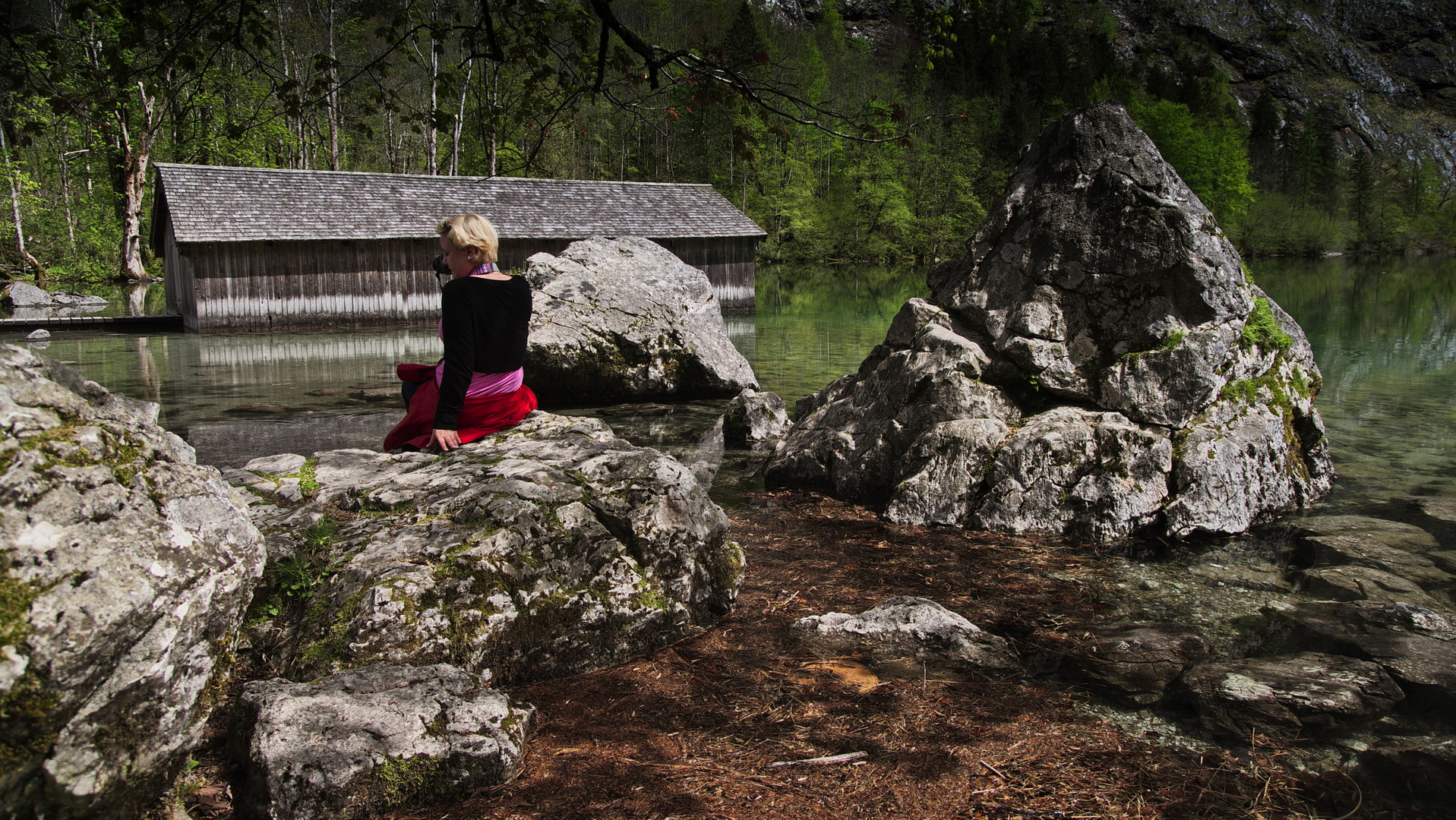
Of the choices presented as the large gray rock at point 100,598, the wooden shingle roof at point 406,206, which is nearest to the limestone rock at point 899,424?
the large gray rock at point 100,598

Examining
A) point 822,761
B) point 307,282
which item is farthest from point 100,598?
point 307,282

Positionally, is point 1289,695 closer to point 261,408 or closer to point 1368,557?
point 1368,557

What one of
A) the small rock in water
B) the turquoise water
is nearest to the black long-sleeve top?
the turquoise water

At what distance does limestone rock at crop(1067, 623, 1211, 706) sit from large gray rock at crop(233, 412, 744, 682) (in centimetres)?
192

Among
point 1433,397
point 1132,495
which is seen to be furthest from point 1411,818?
point 1433,397

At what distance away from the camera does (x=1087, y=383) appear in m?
7.39

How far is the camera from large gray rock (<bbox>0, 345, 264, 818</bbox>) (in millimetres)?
2074

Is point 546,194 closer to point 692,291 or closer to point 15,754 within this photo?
point 692,291

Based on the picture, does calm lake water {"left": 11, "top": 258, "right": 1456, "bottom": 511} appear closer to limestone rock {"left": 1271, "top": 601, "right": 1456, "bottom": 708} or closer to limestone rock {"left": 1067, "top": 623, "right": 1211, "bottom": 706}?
limestone rock {"left": 1271, "top": 601, "right": 1456, "bottom": 708}

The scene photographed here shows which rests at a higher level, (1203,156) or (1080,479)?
(1203,156)

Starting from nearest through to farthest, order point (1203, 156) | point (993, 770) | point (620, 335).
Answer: point (993, 770) → point (620, 335) → point (1203, 156)

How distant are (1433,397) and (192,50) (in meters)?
16.5

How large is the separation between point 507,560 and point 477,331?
1.72 m

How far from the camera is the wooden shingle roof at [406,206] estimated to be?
81.7 feet
